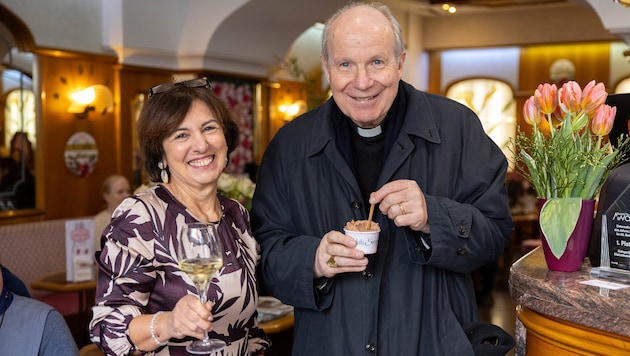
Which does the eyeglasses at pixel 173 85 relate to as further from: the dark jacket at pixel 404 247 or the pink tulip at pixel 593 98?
the pink tulip at pixel 593 98

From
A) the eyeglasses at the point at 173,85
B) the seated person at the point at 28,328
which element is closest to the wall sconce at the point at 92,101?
the seated person at the point at 28,328

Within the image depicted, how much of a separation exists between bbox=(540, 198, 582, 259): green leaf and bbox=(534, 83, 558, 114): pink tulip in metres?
0.28

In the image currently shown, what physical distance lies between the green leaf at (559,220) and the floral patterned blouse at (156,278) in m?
0.91

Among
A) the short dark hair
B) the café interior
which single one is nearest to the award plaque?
the short dark hair

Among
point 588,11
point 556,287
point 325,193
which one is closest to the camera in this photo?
point 556,287

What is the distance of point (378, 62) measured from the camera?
2074 millimetres

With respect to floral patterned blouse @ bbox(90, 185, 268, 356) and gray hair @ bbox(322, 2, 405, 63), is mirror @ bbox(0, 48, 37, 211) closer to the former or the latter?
floral patterned blouse @ bbox(90, 185, 268, 356)

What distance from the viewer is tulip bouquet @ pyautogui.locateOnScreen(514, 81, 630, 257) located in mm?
2064

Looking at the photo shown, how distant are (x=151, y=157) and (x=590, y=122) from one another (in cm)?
135

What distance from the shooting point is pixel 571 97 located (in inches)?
82.0

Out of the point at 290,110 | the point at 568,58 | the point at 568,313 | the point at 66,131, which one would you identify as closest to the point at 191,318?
the point at 568,313

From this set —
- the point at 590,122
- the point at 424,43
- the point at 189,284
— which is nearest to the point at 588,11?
the point at 424,43

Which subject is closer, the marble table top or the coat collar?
the marble table top

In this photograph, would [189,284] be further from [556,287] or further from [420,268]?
[556,287]
